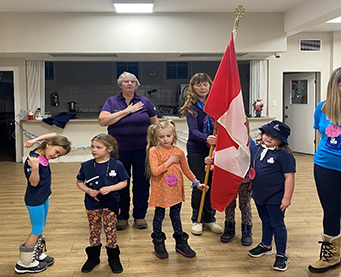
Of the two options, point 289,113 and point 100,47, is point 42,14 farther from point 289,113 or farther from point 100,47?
point 289,113

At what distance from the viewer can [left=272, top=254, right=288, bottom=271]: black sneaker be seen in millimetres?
2508

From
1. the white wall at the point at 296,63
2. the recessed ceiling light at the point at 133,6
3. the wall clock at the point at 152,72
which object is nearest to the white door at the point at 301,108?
the white wall at the point at 296,63

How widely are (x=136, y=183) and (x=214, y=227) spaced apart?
802 mm

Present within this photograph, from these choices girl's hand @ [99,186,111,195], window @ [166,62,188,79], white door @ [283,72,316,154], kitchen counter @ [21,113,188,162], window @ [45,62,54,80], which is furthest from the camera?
window @ [166,62,188,79]

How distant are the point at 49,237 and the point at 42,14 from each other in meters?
4.74

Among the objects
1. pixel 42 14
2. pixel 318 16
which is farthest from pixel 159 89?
pixel 318 16

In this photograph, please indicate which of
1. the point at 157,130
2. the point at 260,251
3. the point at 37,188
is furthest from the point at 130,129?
the point at 260,251

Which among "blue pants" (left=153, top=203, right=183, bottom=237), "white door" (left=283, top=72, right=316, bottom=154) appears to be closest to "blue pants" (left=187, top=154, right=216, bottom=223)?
"blue pants" (left=153, top=203, right=183, bottom=237)

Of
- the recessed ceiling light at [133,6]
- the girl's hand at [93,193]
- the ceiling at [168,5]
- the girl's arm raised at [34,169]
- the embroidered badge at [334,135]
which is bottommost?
the girl's hand at [93,193]

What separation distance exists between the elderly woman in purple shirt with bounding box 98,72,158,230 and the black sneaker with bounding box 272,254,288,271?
4.22 ft

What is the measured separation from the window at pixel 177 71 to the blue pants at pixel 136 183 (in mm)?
7484

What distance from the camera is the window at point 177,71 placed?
10.6m

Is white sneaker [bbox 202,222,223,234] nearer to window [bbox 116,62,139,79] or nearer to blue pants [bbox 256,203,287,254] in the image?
blue pants [bbox 256,203,287,254]

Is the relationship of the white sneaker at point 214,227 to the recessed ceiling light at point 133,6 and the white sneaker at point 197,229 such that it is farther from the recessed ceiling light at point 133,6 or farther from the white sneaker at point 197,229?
the recessed ceiling light at point 133,6
